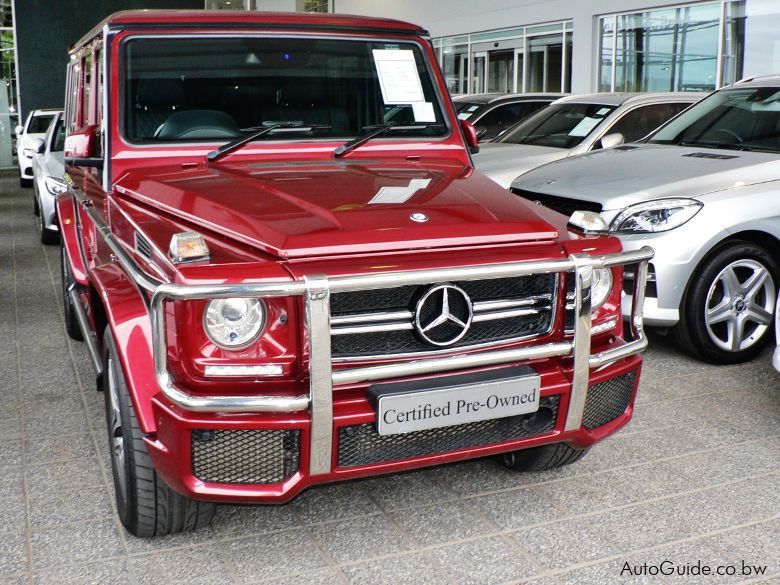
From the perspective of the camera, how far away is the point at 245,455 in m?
2.61

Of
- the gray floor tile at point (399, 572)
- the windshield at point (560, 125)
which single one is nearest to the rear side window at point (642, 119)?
the windshield at point (560, 125)

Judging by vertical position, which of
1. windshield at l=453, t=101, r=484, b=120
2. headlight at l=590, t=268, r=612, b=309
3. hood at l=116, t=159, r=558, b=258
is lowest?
headlight at l=590, t=268, r=612, b=309

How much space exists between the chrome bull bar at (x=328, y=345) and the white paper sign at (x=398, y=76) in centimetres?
153

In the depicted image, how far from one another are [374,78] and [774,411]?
2.60 m

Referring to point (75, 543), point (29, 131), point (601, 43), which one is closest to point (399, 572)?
point (75, 543)

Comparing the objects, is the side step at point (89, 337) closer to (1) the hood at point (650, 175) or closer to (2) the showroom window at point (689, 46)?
(1) the hood at point (650, 175)

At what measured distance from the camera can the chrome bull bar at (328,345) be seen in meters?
2.49

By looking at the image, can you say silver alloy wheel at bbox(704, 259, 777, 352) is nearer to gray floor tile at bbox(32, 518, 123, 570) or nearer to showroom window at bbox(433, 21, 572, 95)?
gray floor tile at bbox(32, 518, 123, 570)

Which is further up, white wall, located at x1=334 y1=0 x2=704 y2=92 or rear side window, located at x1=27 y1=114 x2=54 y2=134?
white wall, located at x1=334 y1=0 x2=704 y2=92

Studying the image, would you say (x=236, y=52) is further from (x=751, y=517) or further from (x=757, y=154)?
(x=757, y=154)

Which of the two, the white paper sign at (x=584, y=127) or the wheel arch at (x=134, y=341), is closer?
the wheel arch at (x=134, y=341)

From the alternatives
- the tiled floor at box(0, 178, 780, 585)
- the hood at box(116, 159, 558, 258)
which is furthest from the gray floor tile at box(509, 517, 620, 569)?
the hood at box(116, 159, 558, 258)

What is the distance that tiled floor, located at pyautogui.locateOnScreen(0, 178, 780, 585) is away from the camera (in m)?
2.95

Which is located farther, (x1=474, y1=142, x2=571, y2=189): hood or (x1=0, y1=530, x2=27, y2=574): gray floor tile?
(x1=474, y1=142, x2=571, y2=189): hood
